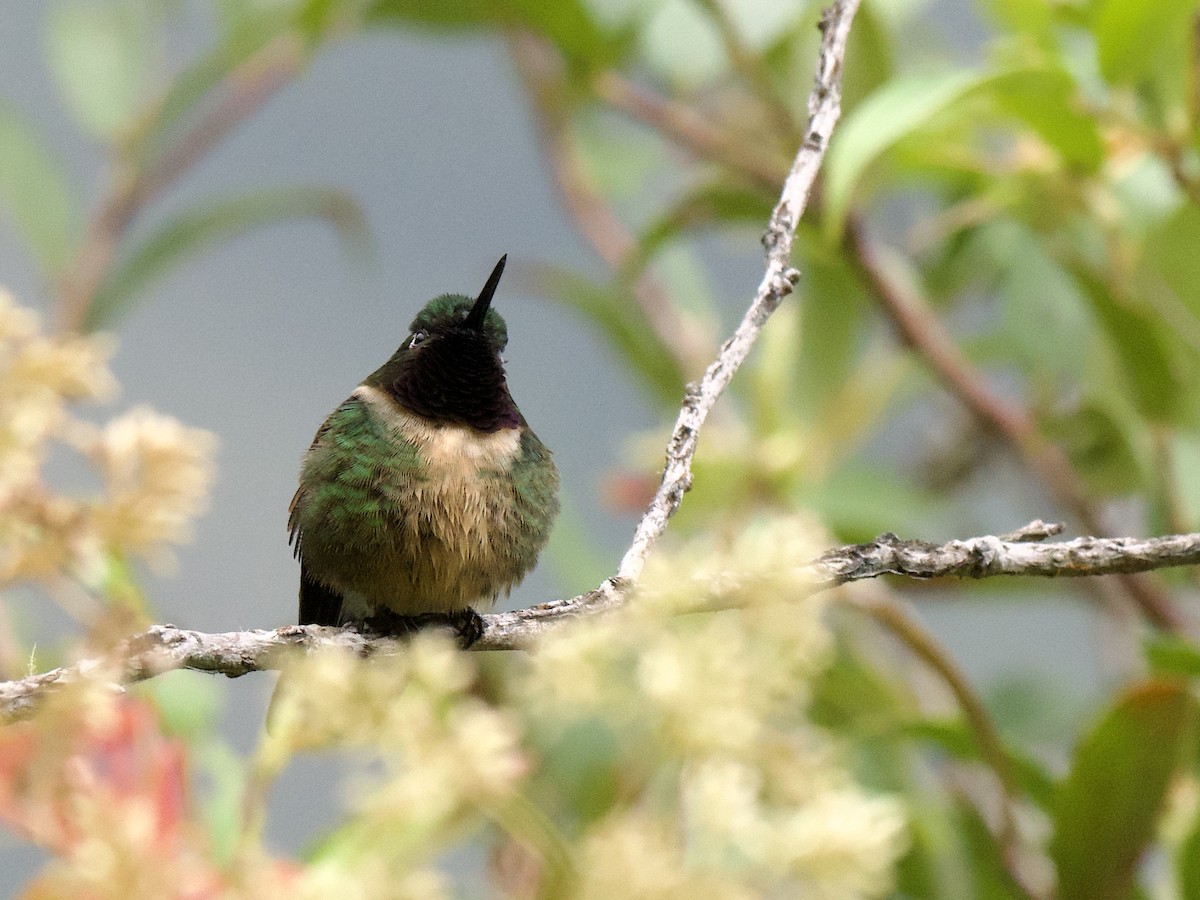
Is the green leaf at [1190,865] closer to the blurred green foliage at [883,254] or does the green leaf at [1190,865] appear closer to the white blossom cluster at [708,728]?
the blurred green foliage at [883,254]

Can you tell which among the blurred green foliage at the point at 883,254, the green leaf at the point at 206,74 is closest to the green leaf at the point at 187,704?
the blurred green foliage at the point at 883,254

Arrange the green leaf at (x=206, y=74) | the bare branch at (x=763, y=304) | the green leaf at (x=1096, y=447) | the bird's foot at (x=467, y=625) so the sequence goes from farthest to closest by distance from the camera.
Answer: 1. the green leaf at (x=206, y=74)
2. the green leaf at (x=1096, y=447)
3. the bird's foot at (x=467, y=625)
4. the bare branch at (x=763, y=304)

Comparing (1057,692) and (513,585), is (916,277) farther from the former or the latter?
(513,585)

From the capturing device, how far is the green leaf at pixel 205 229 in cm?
258

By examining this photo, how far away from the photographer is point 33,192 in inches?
107

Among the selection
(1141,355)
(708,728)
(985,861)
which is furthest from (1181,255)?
(708,728)

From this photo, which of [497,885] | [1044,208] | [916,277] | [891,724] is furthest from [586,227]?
[497,885]

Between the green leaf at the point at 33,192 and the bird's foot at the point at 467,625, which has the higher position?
the green leaf at the point at 33,192

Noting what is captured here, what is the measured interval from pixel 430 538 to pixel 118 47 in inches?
64.8

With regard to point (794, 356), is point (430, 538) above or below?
below

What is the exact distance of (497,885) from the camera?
120 cm

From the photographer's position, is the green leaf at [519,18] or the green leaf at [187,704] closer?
the green leaf at [187,704]

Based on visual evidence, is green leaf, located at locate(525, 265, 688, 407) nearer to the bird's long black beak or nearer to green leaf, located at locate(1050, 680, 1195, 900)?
the bird's long black beak

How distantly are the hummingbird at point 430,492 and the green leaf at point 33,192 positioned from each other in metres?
0.99
